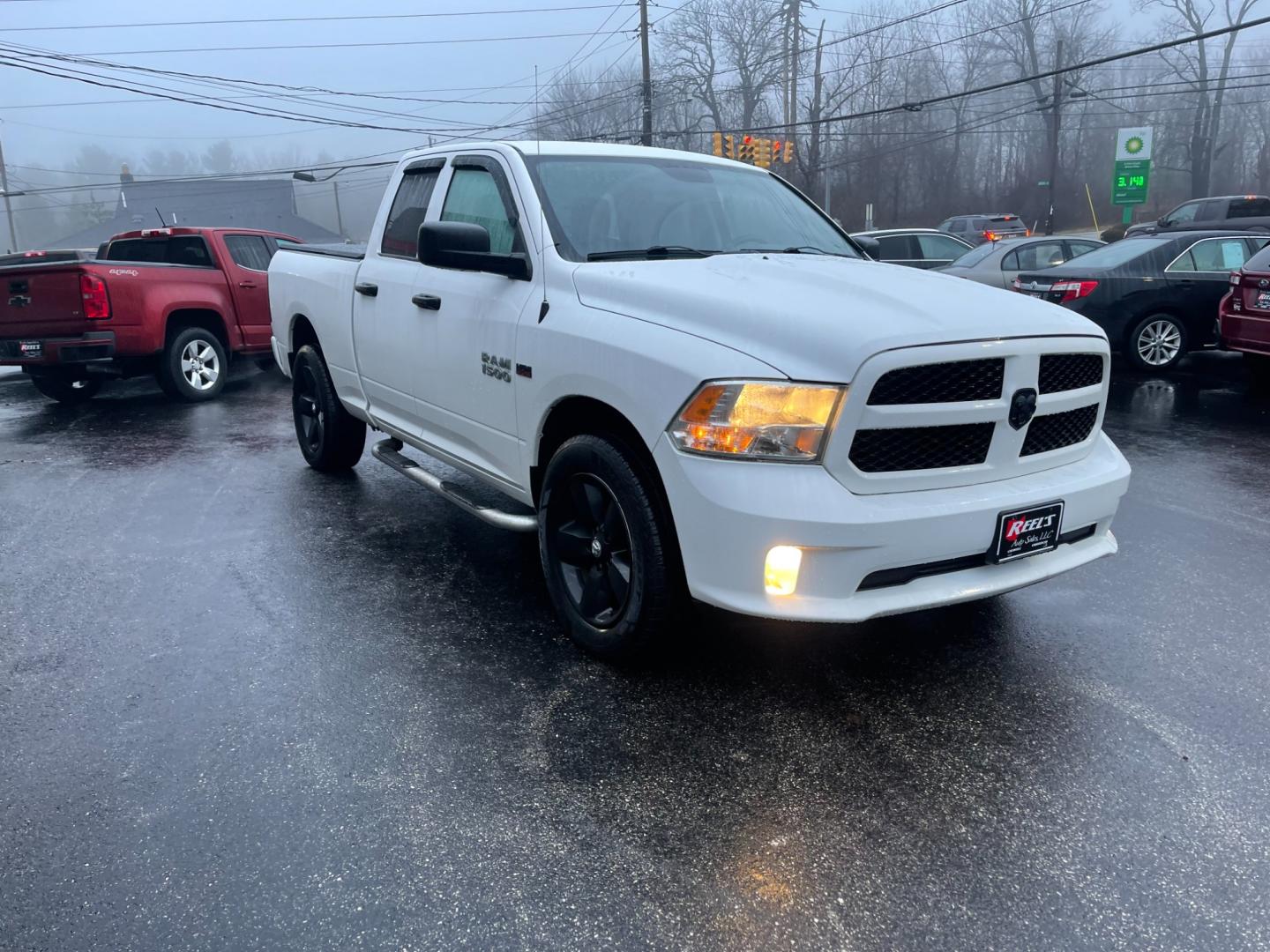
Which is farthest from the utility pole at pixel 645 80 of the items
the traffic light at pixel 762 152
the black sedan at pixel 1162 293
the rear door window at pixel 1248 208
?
the black sedan at pixel 1162 293

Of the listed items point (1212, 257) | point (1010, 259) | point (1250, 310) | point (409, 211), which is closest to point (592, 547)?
point (409, 211)

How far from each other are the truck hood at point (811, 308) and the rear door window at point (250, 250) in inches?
352

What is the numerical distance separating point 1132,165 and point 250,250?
121 ft

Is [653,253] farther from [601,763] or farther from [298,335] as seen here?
[298,335]

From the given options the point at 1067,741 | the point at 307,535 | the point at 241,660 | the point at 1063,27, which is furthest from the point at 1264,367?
the point at 1063,27

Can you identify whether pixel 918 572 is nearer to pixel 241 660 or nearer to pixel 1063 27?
pixel 241 660

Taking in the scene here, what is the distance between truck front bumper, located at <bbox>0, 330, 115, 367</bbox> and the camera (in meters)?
9.23

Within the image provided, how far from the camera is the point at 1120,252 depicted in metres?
11.0

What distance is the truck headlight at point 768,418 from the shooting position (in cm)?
294

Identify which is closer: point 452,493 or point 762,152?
point 452,493

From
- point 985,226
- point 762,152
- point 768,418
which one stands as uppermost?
point 762,152

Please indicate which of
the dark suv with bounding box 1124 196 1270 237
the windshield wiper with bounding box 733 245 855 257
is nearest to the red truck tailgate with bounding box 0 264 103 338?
the windshield wiper with bounding box 733 245 855 257

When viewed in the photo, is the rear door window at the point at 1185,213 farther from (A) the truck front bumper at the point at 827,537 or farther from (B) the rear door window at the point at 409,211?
(A) the truck front bumper at the point at 827,537

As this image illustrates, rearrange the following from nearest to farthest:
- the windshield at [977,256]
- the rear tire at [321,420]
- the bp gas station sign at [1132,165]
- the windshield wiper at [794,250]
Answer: the windshield wiper at [794,250] < the rear tire at [321,420] < the windshield at [977,256] < the bp gas station sign at [1132,165]
